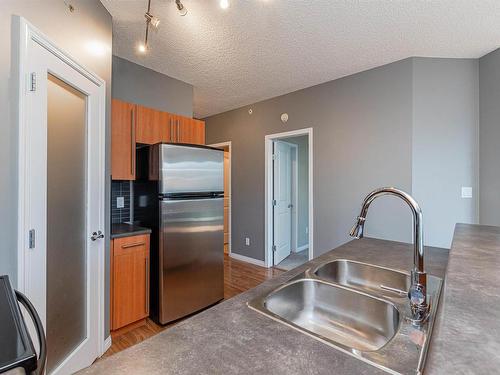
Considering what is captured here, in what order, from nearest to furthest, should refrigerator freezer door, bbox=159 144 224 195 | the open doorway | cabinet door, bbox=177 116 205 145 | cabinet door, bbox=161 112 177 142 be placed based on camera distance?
refrigerator freezer door, bbox=159 144 224 195, cabinet door, bbox=161 112 177 142, cabinet door, bbox=177 116 205 145, the open doorway

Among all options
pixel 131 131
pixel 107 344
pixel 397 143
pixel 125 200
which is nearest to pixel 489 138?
pixel 397 143

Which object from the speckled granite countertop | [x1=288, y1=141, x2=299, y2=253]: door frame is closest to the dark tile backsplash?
the speckled granite countertop

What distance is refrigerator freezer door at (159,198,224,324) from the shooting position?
7.38 feet

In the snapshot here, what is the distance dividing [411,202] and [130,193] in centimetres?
265

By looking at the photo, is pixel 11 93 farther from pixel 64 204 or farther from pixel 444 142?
pixel 444 142

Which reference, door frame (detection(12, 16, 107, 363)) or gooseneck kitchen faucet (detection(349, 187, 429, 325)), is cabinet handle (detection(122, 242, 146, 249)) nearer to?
door frame (detection(12, 16, 107, 363))

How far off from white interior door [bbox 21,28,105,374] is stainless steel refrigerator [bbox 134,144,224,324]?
485 mm

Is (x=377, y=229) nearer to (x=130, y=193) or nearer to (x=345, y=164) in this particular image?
(x=345, y=164)

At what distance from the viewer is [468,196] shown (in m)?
2.59

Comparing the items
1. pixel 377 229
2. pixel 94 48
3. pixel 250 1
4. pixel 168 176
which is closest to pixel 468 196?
pixel 377 229

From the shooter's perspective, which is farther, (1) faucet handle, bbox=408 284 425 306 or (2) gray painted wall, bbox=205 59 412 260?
(2) gray painted wall, bbox=205 59 412 260

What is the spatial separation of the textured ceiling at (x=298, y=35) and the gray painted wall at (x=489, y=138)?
7.7 inches

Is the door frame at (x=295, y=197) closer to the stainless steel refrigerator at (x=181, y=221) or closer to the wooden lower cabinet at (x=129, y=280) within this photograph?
the stainless steel refrigerator at (x=181, y=221)

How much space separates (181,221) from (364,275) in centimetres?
161
